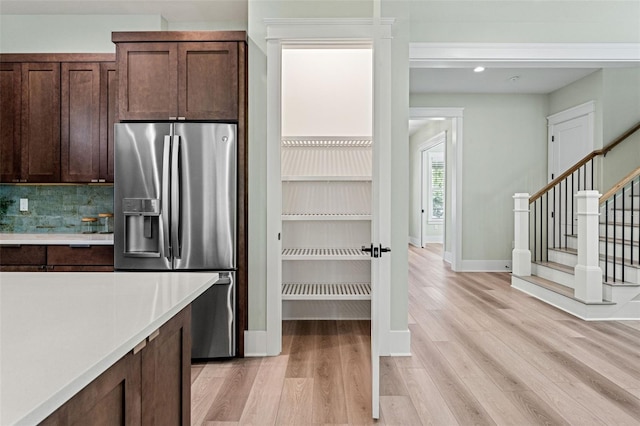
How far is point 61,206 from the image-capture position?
3791 millimetres

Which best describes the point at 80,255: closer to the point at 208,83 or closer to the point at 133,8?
the point at 208,83

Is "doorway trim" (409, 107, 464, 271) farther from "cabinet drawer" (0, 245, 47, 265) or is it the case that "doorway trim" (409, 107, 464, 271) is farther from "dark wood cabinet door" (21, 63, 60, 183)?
"cabinet drawer" (0, 245, 47, 265)

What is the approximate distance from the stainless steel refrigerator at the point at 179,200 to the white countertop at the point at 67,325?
4.00 feet

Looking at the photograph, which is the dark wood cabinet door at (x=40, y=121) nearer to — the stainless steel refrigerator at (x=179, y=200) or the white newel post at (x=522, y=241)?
the stainless steel refrigerator at (x=179, y=200)

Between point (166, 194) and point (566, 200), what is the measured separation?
5165 mm

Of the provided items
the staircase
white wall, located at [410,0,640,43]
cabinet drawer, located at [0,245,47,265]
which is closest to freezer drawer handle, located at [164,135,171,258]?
cabinet drawer, located at [0,245,47,265]

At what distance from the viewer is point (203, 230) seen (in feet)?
9.50

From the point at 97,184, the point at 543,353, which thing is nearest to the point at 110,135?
the point at 97,184

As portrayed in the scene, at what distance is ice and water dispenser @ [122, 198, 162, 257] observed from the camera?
286 centimetres

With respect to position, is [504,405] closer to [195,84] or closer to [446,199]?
[195,84]

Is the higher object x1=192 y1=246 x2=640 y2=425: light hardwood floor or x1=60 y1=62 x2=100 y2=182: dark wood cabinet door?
x1=60 y1=62 x2=100 y2=182: dark wood cabinet door

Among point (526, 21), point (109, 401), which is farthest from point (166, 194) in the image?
point (526, 21)

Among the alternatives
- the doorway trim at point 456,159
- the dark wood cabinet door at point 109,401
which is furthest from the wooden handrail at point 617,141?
the dark wood cabinet door at point 109,401

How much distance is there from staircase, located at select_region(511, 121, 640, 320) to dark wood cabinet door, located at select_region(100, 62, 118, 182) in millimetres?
4618
